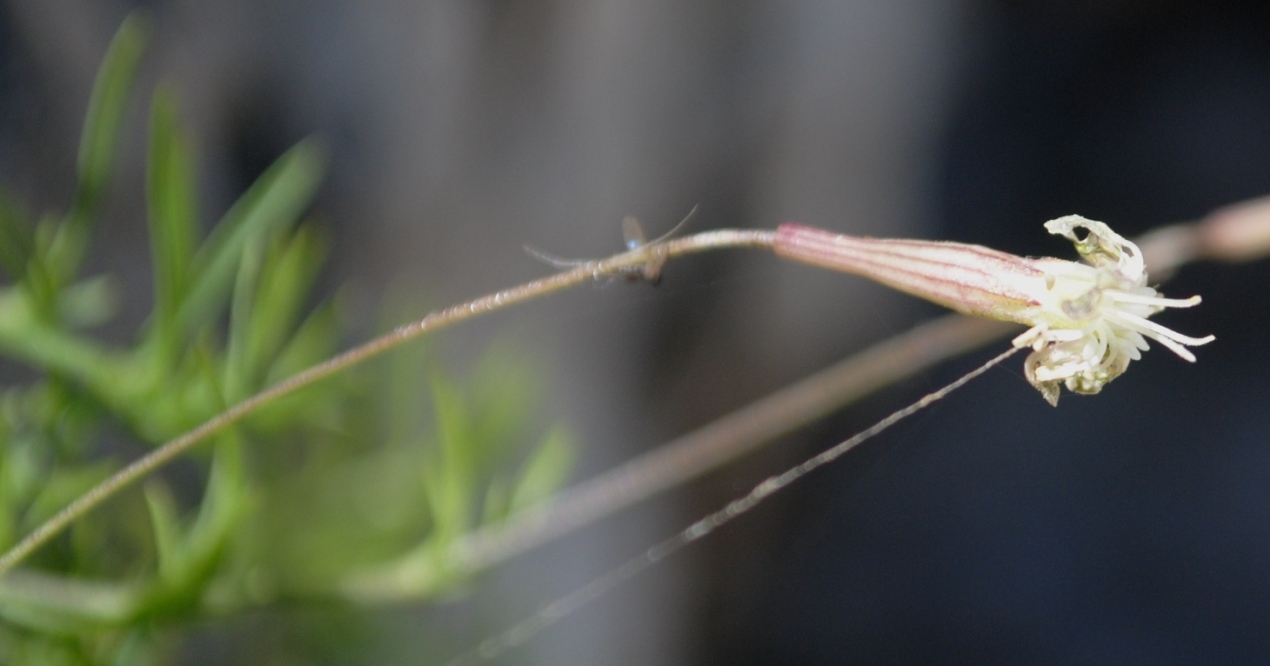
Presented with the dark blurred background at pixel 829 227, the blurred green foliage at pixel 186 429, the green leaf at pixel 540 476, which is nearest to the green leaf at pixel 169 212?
the blurred green foliage at pixel 186 429

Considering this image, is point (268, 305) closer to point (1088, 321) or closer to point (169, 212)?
point (169, 212)

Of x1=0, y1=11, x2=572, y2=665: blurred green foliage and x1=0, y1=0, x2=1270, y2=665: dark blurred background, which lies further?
x1=0, y1=0, x2=1270, y2=665: dark blurred background

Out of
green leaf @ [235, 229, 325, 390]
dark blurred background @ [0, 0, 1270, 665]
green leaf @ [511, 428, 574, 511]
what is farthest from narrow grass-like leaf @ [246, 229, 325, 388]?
dark blurred background @ [0, 0, 1270, 665]

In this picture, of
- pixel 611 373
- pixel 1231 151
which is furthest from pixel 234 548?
pixel 1231 151

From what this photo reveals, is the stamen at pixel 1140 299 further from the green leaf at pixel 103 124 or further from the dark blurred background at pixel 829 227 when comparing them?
the dark blurred background at pixel 829 227

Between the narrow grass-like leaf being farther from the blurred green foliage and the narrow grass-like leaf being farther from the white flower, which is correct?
the white flower

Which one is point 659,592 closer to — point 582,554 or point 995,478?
point 582,554
